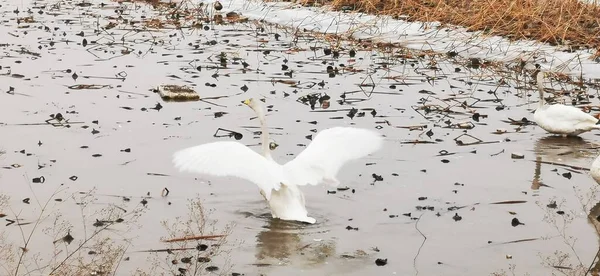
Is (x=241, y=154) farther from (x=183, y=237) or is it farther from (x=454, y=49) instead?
(x=454, y=49)

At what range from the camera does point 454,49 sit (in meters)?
13.7

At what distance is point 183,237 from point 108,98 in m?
4.73

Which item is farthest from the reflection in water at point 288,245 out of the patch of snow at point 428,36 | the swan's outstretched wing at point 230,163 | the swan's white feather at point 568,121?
the patch of snow at point 428,36

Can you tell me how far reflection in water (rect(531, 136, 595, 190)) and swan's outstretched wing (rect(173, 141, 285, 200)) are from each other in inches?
110

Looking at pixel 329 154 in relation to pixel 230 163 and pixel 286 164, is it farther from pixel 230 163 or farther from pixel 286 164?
pixel 230 163

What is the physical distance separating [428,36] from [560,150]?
651 centimetres

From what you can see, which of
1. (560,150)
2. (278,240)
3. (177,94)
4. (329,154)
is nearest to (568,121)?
(560,150)

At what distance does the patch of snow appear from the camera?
12.8 metres

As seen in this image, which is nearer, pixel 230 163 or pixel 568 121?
pixel 230 163

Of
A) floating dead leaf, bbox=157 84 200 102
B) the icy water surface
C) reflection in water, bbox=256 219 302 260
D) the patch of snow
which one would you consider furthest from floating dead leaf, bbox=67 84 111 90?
the patch of snow

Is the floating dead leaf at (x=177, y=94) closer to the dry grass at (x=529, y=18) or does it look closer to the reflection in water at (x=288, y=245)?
the reflection in water at (x=288, y=245)

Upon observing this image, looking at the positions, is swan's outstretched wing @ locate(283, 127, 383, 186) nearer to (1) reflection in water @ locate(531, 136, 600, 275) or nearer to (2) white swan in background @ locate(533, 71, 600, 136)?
(1) reflection in water @ locate(531, 136, 600, 275)

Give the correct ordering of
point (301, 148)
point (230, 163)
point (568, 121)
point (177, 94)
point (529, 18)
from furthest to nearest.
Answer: point (529, 18) → point (177, 94) → point (568, 121) → point (301, 148) → point (230, 163)

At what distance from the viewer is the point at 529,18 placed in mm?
14180
